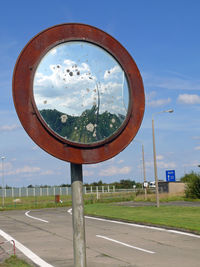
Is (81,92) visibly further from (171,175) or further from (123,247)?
(171,175)

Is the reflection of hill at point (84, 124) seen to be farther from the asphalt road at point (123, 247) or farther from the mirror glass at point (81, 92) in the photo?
the asphalt road at point (123, 247)

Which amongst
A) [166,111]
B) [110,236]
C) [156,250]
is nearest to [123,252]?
[156,250]

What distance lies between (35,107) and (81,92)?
477 mm

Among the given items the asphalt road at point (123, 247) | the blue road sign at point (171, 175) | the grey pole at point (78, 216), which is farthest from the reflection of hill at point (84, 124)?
the blue road sign at point (171, 175)

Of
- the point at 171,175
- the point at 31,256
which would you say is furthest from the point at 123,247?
the point at 171,175

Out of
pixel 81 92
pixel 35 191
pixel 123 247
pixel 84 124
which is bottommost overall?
pixel 123 247

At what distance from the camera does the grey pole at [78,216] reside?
355 cm

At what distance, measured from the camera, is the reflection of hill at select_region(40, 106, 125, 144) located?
3.52m

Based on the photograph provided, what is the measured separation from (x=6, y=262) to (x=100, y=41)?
832 cm

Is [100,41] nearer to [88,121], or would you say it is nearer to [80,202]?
[88,121]

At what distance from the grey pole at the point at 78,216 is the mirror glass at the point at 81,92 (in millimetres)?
319

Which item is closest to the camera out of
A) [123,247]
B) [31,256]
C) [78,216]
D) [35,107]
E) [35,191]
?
[35,107]

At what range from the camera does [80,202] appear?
11.8 feet

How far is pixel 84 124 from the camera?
3.66m
